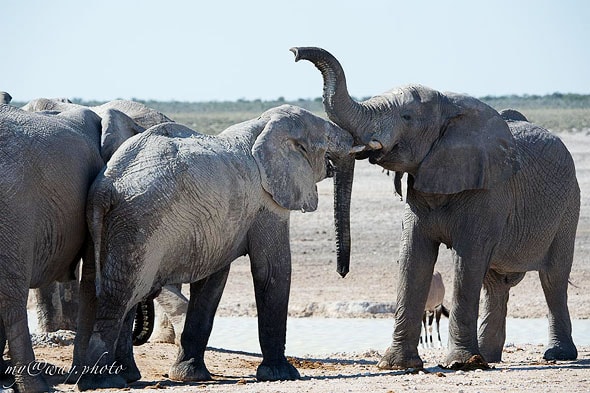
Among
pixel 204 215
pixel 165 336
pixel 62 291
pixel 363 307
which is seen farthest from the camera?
pixel 363 307

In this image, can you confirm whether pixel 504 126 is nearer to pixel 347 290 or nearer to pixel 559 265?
pixel 559 265

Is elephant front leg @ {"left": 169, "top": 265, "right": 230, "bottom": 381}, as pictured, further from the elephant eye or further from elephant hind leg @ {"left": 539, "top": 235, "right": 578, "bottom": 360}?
elephant hind leg @ {"left": 539, "top": 235, "right": 578, "bottom": 360}

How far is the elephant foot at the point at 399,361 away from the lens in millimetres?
11375

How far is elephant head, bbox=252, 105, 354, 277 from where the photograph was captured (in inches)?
421

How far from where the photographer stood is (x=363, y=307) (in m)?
17.2

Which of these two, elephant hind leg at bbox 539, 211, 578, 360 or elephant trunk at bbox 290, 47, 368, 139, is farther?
elephant hind leg at bbox 539, 211, 578, 360

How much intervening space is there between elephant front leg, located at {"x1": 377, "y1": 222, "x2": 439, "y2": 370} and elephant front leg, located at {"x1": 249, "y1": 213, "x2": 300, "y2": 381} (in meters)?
1.13

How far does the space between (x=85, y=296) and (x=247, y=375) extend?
1.62 metres

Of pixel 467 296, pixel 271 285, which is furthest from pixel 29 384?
pixel 467 296

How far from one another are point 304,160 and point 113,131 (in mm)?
1428

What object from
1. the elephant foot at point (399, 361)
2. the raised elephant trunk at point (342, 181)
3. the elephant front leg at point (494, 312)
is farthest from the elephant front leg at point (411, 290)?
the elephant front leg at point (494, 312)

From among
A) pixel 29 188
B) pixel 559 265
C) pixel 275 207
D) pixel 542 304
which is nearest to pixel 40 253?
pixel 29 188

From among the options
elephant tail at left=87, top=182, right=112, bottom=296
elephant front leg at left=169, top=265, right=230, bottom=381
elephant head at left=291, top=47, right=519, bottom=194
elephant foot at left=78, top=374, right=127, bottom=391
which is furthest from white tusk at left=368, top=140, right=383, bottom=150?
elephant foot at left=78, top=374, right=127, bottom=391

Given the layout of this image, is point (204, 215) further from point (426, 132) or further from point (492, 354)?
point (492, 354)
